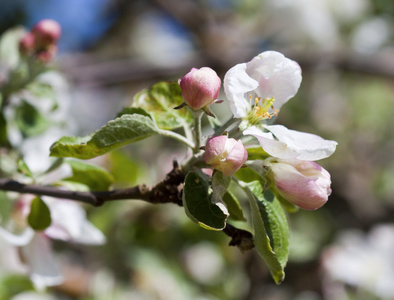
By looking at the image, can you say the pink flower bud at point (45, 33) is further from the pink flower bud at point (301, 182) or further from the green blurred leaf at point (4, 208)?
the pink flower bud at point (301, 182)

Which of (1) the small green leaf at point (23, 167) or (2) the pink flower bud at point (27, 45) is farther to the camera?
(2) the pink flower bud at point (27, 45)

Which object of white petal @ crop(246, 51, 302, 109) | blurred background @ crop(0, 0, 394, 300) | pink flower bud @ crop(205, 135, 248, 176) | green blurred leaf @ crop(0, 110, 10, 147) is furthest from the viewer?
blurred background @ crop(0, 0, 394, 300)

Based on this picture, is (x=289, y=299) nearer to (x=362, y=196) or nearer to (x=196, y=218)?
(x=362, y=196)

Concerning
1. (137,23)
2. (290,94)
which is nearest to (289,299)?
(290,94)

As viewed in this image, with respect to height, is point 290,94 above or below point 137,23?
above

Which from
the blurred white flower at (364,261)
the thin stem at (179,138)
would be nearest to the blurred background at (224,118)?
the blurred white flower at (364,261)

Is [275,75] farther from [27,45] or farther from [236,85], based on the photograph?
[27,45]

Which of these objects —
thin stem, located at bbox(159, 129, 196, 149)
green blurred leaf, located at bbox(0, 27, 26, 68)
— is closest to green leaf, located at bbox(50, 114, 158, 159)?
thin stem, located at bbox(159, 129, 196, 149)

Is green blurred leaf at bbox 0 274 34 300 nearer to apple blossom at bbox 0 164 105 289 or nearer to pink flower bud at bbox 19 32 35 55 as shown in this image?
apple blossom at bbox 0 164 105 289
